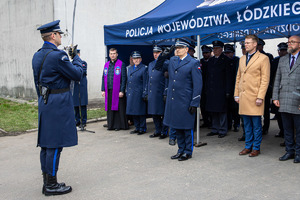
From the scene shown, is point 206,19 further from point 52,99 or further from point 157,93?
point 52,99

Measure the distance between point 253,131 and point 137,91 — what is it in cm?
293

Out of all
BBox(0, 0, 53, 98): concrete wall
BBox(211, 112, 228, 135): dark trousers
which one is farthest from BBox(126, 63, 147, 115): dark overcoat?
BBox(0, 0, 53, 98): concrete wall

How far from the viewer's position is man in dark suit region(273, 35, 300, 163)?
502cm

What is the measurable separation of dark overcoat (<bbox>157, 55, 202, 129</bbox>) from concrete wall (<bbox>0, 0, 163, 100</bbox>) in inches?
311

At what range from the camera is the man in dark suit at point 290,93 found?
502 cm

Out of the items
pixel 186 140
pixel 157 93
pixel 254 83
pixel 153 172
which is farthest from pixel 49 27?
pixel 157 93

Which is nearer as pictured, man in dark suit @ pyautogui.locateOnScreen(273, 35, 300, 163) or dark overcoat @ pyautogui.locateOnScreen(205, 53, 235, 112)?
man in dark suit @ pyautogui.locateOnScreen(273, 35, 300, 163)

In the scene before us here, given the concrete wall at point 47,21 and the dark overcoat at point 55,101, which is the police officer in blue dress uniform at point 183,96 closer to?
the dark overcoat at point 55,101

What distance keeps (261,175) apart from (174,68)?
82.8 inches

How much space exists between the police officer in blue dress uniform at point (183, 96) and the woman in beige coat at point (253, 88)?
2.79ft

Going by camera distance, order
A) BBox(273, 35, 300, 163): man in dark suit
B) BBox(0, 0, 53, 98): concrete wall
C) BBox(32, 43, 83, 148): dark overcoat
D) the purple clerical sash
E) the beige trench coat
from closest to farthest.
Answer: BBox(32, 43, 83, 148): dark overcoat, BBox(273, 35, 300, 163): man in dark suit, the beige trench coat, the purple clerical sash, BBox(0, 0, 53, 98): concrete wall

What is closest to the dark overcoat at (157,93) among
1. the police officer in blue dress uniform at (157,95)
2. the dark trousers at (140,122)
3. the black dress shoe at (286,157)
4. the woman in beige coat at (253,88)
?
the police officer in blue dress uniform at (157,95)

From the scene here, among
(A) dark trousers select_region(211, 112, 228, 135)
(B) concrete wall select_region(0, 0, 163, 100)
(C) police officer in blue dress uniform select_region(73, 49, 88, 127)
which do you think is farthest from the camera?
(B) concrete wall select_region(0, 0, 163, 100)

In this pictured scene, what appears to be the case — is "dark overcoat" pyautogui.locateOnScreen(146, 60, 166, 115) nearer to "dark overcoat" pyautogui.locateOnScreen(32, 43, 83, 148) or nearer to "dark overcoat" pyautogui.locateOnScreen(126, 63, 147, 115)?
"dark overcoat" pyautogui.locateOnScreen(126, 63, 147, 115)
